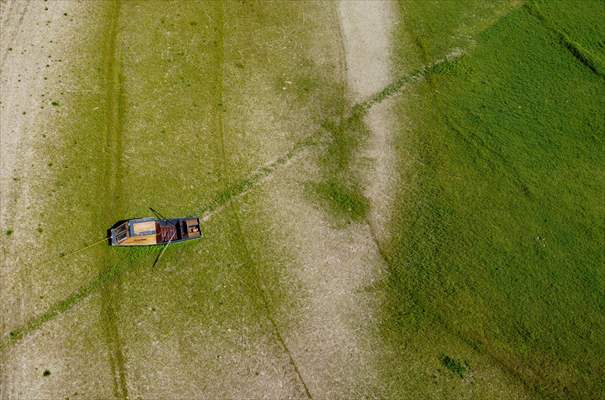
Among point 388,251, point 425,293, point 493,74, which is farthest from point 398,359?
point 493,74

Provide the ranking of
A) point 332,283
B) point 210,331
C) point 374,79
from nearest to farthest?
point 210,331, point 332,283, point 374,79

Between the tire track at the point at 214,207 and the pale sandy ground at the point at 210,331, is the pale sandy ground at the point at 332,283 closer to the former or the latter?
the pale sandy ground at the point at 210,331

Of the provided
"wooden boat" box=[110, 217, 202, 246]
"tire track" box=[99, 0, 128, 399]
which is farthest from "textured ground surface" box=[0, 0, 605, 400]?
"wooden boat" box=[110, 217, 202, 246]

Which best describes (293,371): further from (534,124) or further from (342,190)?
(534,124)

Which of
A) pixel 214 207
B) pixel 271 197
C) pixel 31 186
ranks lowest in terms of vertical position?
pixel 271 197

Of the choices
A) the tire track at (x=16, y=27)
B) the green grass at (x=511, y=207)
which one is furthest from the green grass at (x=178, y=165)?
the green grass at (x=511, y=207)

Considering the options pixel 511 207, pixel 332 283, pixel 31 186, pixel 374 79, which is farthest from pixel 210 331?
pixel 374 79

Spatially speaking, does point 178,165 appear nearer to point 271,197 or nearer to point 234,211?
point 234,211

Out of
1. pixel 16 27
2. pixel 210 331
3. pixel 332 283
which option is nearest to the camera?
pixel 210 331
